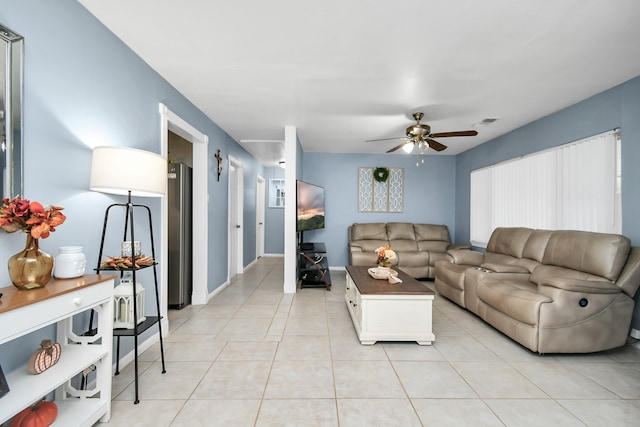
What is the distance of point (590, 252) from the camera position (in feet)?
8.57

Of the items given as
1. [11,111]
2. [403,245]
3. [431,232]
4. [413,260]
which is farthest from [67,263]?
[431,232]

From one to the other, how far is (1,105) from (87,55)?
734 millimetres

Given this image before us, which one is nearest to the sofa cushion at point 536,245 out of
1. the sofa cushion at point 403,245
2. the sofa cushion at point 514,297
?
the sofa cushion at point 514,297

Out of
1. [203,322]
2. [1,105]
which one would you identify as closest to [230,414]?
[203,322]

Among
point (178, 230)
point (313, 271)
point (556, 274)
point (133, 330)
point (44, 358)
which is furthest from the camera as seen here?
point (313, 271)

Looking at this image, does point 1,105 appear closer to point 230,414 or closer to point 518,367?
point 230,414

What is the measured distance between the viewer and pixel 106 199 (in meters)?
1.98

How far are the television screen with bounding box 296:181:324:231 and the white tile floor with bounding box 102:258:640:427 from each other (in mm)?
1731

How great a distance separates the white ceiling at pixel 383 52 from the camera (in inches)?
69.3

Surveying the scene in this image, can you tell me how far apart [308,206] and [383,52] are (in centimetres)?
272

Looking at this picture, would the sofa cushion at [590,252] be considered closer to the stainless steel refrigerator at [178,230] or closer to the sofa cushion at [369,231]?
the sofa cushion at [369,231]

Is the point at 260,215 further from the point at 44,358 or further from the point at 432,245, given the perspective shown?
the point at 44,358

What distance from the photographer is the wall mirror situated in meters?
1.30

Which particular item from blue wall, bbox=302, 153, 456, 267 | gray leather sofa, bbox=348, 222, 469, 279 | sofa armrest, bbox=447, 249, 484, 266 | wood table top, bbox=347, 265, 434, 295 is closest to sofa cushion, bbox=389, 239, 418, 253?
gray leather sofa, bbox=348, 222, 469, 279
